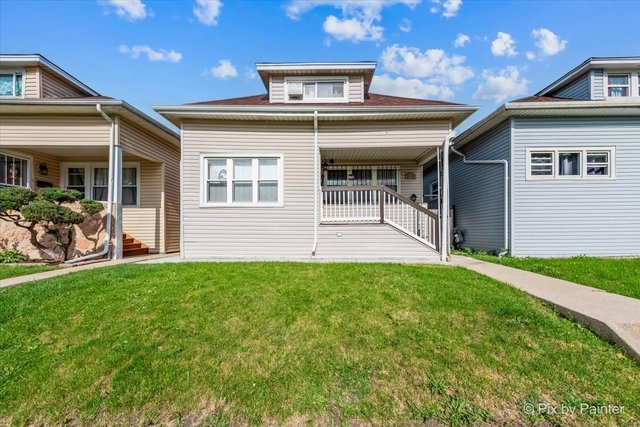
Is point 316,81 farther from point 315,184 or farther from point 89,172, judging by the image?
point 89,172

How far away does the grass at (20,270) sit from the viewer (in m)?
6.41

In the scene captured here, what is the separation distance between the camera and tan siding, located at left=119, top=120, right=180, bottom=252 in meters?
9.66

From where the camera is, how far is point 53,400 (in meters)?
2.70

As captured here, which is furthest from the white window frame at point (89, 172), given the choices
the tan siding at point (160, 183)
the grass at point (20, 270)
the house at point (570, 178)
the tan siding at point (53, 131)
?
the house at point (570, 178)

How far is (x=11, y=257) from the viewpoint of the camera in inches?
320

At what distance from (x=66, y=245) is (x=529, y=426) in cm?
998

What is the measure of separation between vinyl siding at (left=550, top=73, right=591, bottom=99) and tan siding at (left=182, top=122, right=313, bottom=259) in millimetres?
9339

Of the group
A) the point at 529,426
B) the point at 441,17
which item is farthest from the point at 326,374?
the point at 441,17

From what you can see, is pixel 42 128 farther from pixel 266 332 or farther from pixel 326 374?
pixel 326 374

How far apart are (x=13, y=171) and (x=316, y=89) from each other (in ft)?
31.5

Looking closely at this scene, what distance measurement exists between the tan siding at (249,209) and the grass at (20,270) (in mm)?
2941

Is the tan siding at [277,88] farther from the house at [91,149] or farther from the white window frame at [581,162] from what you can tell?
the white window frame at [581,162]

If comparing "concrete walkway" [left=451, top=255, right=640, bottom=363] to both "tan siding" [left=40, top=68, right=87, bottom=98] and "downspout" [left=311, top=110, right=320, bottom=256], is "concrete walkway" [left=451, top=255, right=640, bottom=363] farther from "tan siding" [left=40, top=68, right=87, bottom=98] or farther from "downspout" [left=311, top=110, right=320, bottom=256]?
"tan siding" [left=40, top=68, right=87, bottom=98]

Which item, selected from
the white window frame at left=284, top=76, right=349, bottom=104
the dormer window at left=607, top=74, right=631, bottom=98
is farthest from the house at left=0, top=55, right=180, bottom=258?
the dormer window at left=607, top=74, right=631, bottom=98
